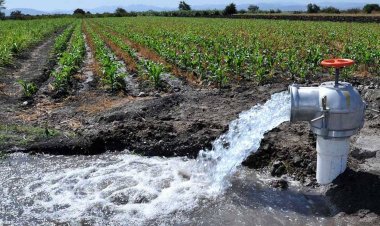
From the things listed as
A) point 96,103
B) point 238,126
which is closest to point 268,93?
point 238,126

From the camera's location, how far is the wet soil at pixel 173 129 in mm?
4941

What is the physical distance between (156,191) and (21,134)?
3.10 meters

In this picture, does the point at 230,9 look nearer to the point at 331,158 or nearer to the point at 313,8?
the point at 313,8

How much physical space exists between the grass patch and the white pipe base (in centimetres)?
440

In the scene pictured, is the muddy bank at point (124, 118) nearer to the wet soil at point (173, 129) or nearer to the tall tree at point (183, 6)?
the wet soil at point (173, 129)

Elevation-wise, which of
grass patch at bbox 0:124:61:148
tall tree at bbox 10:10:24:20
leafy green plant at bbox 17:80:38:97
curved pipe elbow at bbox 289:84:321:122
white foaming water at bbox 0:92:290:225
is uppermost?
tall tree at bbox 10:10:24:20

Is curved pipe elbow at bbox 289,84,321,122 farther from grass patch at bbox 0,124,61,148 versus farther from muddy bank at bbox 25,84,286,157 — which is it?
grass patch at bbox 0,124,61,148

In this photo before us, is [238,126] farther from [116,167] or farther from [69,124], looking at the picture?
[69,124]

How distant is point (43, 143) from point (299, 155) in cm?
405

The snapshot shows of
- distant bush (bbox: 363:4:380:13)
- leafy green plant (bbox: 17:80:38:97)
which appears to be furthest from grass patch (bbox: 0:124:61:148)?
distant bush (bbox: 363:4:380:13)

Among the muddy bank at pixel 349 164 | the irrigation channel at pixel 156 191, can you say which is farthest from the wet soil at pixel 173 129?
the irrigation channel at pixel 156 191

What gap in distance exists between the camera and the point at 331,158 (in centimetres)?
474

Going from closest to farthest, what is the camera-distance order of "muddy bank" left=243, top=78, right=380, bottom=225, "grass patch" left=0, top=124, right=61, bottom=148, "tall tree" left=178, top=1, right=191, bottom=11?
1. "muddy bank" left=243, top=78, right=380, bottom=225
2. "grass patch" left=0, top=124, right=61, bottom=148
3. "tall tree" left=178, top=1, right=191, bottom=11

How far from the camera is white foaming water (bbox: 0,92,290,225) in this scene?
496 centimetres
